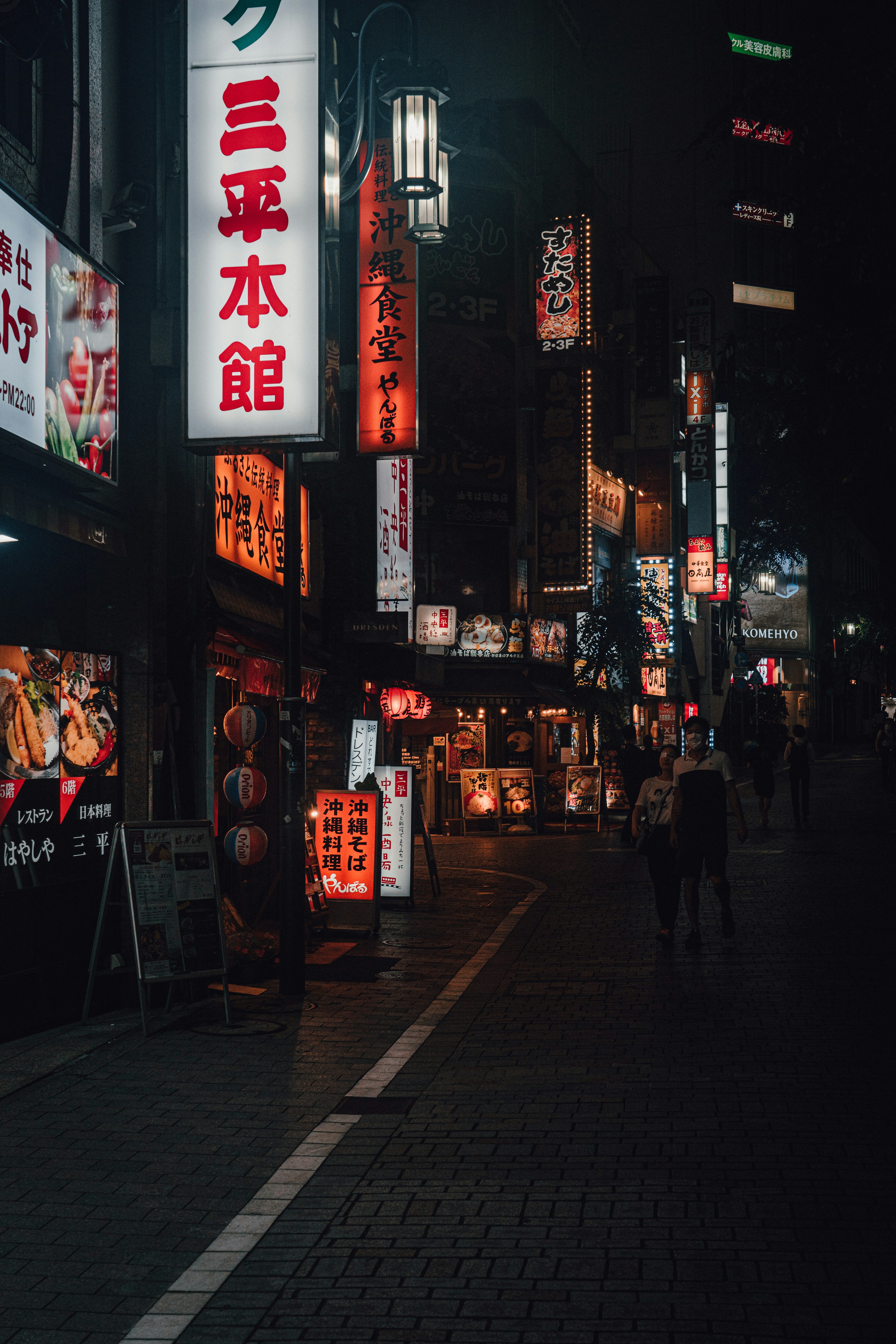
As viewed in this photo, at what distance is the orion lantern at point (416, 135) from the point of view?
11352 mm

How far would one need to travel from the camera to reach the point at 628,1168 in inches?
228

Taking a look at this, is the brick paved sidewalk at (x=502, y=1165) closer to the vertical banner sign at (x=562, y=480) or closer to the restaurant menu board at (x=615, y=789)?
the restaurant menu board at (x=615, y=789)

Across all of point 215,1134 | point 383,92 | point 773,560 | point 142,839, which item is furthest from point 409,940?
point 773,560

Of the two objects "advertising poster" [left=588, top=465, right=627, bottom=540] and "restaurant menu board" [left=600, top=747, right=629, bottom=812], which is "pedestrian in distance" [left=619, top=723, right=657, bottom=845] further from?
"advertising poster" [left=588, top=465, right=627, bottom=540]

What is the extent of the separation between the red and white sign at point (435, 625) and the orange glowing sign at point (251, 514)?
36.6 ft

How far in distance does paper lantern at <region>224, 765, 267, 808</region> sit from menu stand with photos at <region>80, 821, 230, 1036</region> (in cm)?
145

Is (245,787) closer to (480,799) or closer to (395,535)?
(395,535)

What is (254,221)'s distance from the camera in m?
9.85

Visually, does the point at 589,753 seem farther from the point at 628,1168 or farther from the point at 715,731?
the point at 628,1168

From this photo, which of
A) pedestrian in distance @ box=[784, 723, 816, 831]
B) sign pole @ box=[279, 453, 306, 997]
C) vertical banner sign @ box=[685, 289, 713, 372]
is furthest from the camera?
vertical banner sign @ box=[685, 289, 713, 372]

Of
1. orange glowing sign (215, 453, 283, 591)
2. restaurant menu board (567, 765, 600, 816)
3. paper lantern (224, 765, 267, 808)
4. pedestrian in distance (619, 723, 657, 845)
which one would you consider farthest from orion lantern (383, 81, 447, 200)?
→ restaurant menu board (567, 765, 600, 816)

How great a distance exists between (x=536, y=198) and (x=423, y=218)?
20.7 meters

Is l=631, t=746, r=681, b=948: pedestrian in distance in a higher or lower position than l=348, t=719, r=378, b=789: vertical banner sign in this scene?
lower

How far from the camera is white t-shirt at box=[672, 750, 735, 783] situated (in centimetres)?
1218
